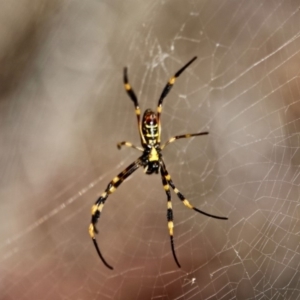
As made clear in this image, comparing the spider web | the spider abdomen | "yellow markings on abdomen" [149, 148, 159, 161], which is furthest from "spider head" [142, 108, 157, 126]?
the spider web

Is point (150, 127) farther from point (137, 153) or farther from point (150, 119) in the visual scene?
point (137, 153)

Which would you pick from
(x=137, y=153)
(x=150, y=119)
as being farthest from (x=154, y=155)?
(x=137, y=153)

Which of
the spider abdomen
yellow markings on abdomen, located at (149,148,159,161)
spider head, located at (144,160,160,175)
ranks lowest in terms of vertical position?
spider head, located at (144,160,160,175)

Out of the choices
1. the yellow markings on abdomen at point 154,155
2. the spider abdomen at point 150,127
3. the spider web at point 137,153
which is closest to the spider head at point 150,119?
the spider abdomen at point 150,127

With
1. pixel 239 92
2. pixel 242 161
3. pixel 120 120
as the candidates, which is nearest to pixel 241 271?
pixel 242 161

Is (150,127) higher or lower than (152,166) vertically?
higher

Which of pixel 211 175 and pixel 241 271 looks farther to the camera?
pixel 211 175

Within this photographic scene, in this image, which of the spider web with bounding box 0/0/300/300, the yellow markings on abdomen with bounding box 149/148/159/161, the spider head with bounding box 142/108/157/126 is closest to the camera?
the spider head with bounding box 142/108/157/126

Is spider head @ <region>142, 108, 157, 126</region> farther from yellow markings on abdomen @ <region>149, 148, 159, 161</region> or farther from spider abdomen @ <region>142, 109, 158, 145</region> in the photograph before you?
yellow markings on abdomen @ <region>149, 148, 159, 161</region>

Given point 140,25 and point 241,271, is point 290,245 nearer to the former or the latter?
point 241,271
